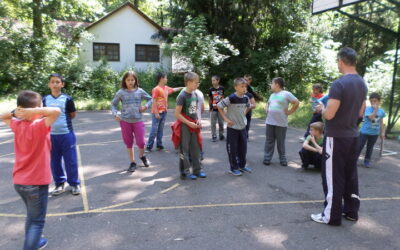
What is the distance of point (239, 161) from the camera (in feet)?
19.5

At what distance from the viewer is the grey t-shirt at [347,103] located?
3.47m

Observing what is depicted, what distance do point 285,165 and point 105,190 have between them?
11.5 feet

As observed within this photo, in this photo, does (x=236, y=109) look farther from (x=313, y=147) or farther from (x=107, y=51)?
(x=107, y=51)

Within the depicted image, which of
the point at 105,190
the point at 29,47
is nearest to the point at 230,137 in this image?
the point at 105,190

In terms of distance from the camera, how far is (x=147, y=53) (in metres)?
24.5

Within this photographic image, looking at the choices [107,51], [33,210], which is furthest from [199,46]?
[33,210]

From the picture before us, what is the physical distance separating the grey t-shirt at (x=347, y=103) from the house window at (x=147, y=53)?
72.5 feet

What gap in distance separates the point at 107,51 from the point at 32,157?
2226 cm

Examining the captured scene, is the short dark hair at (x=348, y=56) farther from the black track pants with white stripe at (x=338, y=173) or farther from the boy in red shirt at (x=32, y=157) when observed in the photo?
the boy in red shirt at (x=32, y=157)

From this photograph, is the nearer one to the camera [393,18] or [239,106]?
[239,106]

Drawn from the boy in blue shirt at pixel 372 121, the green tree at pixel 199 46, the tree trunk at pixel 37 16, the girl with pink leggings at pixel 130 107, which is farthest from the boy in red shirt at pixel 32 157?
the tree trunk at pixel 37 16

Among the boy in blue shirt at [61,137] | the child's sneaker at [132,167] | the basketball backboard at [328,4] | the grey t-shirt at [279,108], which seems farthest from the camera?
the basketball backboard at [328,4]

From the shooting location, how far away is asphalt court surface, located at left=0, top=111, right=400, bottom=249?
11.4 ft

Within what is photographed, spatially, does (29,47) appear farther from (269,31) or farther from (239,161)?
(239,161)
